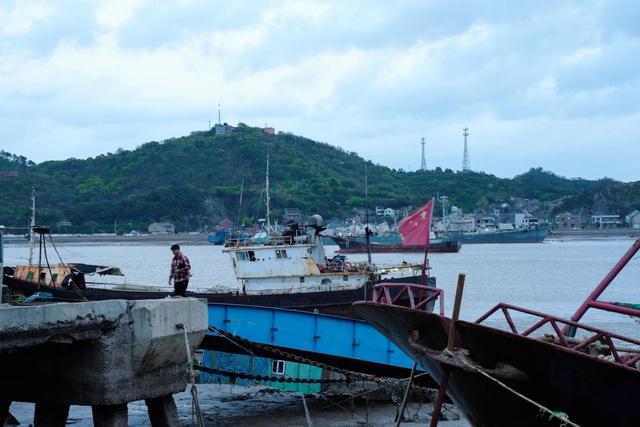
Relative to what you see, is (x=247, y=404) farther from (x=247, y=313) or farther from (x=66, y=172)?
(x=66, y=172)

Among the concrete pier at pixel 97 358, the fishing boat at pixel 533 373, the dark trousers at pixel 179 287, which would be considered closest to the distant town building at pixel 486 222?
the dark trousers at pixel 179 287

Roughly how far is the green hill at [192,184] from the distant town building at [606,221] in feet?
16.5

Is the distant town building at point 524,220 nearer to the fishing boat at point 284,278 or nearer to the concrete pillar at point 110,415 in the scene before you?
the fishing boat at point 284,278

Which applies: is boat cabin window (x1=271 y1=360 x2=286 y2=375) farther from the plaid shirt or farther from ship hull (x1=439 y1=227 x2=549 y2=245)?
Result: ship hull (x1=439 y1=227 x2=549 y2=245)

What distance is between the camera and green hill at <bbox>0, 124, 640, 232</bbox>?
14575 cm

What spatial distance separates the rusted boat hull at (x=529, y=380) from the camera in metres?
9.80

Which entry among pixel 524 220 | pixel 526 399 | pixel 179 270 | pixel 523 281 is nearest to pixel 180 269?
pixel 179 270

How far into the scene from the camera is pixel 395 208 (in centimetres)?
17638

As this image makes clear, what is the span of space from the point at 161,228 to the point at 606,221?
100.0m

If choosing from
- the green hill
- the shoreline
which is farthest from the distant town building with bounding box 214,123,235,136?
the shoreline


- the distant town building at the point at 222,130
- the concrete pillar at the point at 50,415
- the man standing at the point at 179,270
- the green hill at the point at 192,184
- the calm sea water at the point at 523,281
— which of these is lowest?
the calm sea water at the point at 523,281

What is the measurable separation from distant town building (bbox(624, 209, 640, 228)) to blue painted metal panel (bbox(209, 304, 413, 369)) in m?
161

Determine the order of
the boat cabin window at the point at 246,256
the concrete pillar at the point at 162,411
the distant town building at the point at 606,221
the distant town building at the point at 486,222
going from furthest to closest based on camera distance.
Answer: the distant town building at the point at 606,221, the distant town building at the point at 486,222, the boat cabin window at the point at 246,256, the concrete pillar at the point at 162,411

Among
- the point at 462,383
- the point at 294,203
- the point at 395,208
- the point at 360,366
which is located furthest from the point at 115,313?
the point at 395,208
